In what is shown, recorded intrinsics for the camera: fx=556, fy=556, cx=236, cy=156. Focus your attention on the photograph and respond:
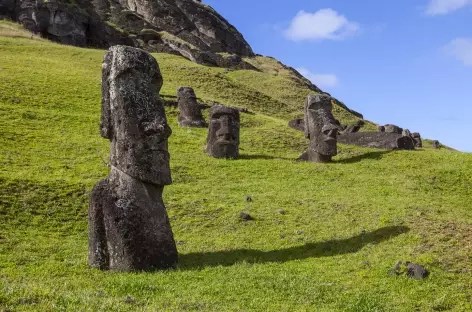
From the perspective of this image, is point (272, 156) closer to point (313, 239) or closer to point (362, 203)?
point (362, 203)

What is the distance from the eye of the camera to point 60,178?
17812 millimetres

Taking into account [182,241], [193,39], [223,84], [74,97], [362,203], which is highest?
[193,39]

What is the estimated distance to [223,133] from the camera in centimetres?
2478

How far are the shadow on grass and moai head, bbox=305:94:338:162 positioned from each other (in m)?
11.2

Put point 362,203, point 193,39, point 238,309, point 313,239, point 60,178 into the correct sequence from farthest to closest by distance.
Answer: point 193,39
point 60,178
point 362,203
point 313,239
point 238,309

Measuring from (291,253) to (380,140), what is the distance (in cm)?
1928

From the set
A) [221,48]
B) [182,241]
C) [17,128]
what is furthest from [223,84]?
[221,48]

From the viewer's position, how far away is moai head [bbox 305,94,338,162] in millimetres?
24219

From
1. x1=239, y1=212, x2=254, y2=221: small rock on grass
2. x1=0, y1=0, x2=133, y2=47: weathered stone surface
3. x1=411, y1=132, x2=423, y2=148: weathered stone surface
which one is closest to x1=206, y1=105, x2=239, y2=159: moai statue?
x1=239, y1=212, x2=254, y2=221: small rock on grass

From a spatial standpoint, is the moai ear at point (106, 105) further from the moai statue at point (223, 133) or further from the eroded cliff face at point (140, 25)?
the eroded cliff face at point (140, 25)

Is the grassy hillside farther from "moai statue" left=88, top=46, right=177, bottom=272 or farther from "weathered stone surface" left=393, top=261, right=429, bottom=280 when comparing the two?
"moai statue" left=88, top=46, right=177, bottom=272

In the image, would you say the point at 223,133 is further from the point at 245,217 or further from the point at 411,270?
the point at 411,270

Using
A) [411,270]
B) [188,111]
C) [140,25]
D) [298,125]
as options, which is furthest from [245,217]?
[140,25]

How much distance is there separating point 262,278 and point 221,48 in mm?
93750
